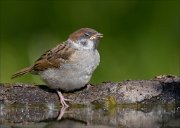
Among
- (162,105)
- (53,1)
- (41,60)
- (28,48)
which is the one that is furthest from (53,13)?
(162,105)

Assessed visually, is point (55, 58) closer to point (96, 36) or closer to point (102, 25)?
point (96, 36)

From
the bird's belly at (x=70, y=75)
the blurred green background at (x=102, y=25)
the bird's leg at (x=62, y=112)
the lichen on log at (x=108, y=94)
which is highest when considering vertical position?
the blurred green background at (x=102, y=25)

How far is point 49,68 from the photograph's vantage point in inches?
229

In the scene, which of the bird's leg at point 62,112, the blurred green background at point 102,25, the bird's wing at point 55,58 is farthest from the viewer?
the blurred green background at point 102,25

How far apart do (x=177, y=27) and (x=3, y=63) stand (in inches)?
87.9

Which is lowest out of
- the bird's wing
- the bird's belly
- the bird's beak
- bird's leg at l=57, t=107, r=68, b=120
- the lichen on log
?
bird's leg at l=57, t=107, r=68, b=120

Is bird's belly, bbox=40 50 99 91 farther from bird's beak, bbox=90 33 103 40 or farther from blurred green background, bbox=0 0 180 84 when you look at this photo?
blurred green background, bbox=0 0 180 84

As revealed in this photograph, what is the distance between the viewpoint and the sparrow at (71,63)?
5598 millimetres

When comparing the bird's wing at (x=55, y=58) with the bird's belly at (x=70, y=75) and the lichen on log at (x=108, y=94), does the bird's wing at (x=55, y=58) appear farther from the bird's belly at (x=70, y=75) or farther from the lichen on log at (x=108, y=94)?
the lichen on log at (x=108, y=94)

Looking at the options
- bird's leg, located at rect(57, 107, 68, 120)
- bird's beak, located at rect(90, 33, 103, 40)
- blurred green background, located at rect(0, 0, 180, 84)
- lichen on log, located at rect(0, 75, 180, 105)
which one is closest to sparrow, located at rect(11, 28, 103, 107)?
bird's beak, located at rect(90, 33, 103, 40)

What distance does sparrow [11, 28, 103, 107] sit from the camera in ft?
18.4

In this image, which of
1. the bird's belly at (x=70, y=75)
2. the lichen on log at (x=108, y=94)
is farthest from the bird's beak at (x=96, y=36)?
the lichen on log at (x=108, y=94)

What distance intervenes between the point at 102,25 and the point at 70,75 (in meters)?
3.56

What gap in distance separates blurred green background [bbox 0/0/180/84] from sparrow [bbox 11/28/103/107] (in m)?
2.30
